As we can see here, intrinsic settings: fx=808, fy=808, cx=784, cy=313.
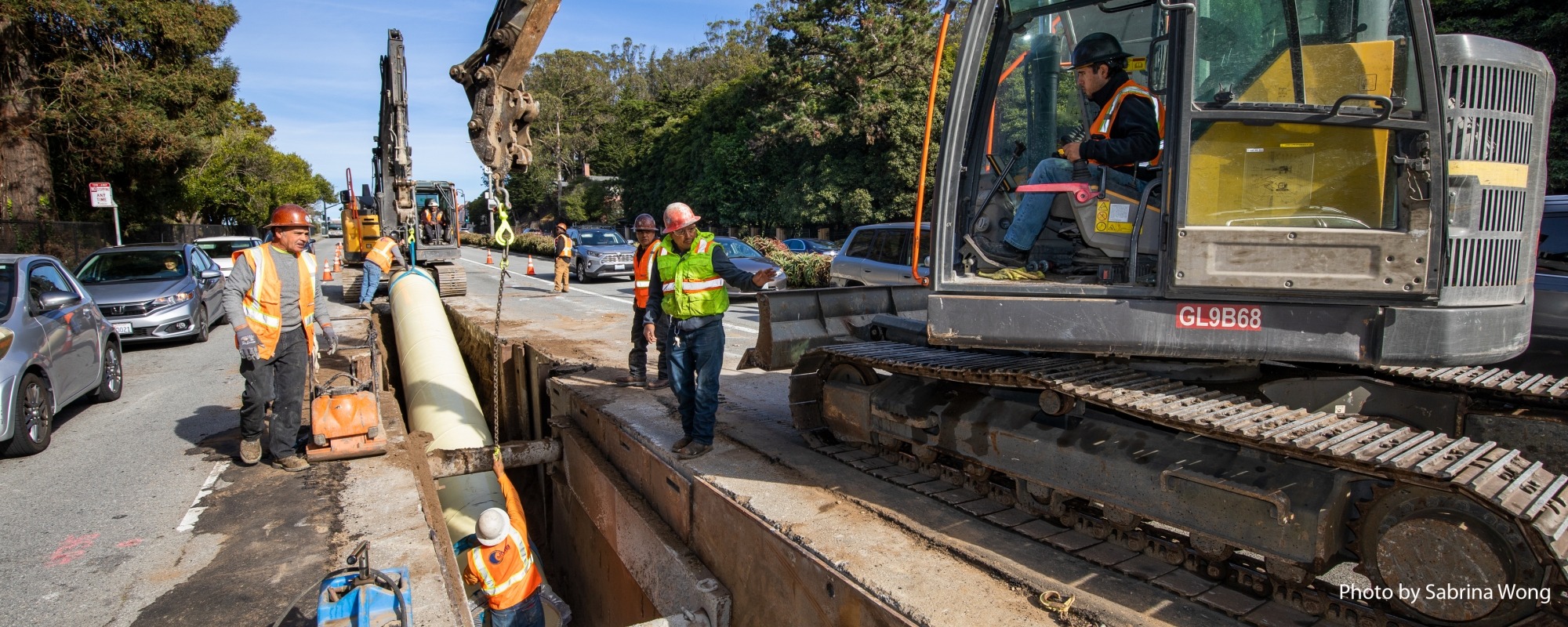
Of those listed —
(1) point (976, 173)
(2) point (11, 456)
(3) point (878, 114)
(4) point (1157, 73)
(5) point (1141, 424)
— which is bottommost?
(2) point (11, 456)

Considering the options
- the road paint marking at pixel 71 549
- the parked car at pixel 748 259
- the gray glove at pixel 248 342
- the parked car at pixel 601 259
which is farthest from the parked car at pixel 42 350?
the parked car at pixel 601 259

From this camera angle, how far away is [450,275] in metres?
16.3

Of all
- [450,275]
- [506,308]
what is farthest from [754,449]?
[450,275]

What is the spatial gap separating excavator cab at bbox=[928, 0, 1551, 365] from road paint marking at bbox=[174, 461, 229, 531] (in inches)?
188

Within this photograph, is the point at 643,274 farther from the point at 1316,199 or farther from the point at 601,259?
the point at 601,259

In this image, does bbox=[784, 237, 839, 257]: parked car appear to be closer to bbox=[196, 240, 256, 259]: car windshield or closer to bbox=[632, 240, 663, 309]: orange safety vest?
bbox=[196, 240, 256, 259]: car windshield

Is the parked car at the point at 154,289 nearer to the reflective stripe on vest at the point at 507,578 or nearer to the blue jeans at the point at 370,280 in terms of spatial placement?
the blue jeans at the point at 370,280

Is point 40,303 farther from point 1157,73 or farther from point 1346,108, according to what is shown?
point 1346,108

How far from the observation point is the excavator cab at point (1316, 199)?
2.95 metres

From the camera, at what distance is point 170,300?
1060 cm

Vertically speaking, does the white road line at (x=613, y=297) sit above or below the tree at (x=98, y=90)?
below

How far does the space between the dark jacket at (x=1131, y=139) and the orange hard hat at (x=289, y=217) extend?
4904 mm

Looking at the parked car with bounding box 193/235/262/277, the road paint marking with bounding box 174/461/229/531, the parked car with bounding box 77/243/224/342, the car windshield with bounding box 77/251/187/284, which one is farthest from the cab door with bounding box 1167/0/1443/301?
the parked car with bounding box 193/235/262/277

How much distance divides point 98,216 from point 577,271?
15661 mm
